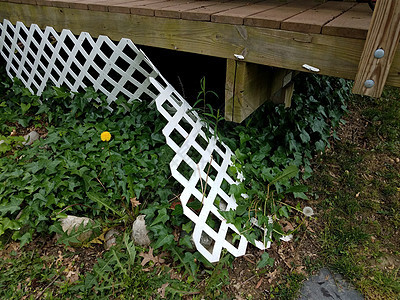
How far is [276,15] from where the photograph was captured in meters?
1.89

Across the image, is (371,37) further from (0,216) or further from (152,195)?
(0,216)

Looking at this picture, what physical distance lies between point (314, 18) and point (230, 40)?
51cm

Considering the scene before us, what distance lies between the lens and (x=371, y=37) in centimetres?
148

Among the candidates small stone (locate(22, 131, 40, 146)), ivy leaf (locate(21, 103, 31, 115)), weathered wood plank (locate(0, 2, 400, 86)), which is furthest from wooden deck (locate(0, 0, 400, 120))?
small stone (locate(22, 131, 40, 146))

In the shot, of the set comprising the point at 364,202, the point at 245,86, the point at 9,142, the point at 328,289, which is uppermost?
the point at 245,86

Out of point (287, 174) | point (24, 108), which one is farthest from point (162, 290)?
point (24, 108)

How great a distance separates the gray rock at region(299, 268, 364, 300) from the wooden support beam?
1210 millimetres

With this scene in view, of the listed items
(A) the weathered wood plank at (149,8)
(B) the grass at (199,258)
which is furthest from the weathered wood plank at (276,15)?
(B) the grass at (199,258)

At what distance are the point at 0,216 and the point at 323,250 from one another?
7.36 ft

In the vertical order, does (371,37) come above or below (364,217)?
above

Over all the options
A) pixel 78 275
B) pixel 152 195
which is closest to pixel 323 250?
pixel 152 195

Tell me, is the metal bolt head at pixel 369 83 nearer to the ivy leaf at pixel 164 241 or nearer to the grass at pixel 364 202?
the grass at pixel 364 202

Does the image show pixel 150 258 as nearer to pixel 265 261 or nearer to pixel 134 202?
pixel 134 202

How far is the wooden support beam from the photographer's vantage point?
1.38 m
